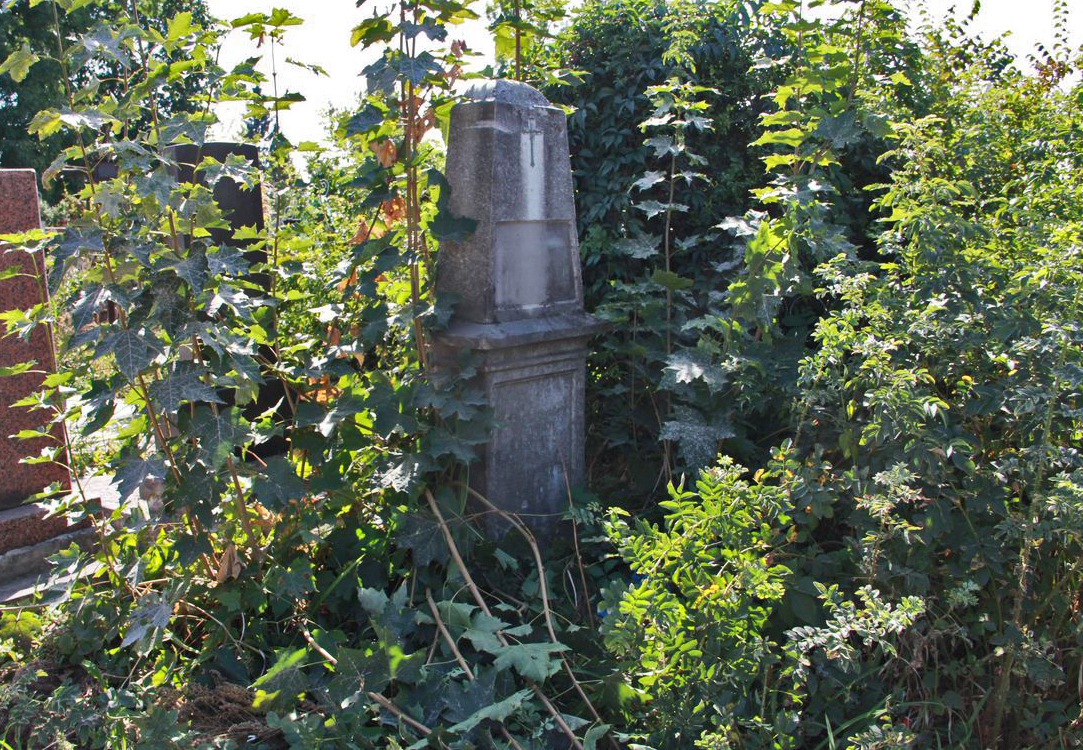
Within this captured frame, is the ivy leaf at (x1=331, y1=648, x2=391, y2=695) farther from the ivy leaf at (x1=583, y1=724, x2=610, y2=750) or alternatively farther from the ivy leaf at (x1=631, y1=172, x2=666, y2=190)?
the ivy leaf at (x1=631, y1=172, x2=666, y2=190)

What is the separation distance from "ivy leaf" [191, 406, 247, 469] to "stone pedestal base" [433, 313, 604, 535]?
0.84 meters

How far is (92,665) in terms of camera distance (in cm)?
257

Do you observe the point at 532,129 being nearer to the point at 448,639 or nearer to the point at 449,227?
the point at 449,227

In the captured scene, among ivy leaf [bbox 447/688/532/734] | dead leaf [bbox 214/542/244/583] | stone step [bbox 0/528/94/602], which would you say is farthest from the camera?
stone step [bbox 0/528/94/602]

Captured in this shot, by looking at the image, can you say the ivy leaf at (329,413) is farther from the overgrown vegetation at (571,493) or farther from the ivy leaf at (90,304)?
the ivy leaf at (90,304)

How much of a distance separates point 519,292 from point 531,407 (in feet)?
1.43

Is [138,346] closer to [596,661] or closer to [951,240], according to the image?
[596,661]

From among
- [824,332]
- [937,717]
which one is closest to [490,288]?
[824,332]

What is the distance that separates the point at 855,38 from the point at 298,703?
2911 millimetres

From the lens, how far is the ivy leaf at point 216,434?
2525 millimetres

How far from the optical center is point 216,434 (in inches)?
101

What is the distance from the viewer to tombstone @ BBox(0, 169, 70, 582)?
3441mm

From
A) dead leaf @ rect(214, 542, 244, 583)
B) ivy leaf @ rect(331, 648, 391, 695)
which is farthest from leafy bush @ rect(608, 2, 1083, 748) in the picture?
dead leaf @ rect(214, 542, 244, 583)

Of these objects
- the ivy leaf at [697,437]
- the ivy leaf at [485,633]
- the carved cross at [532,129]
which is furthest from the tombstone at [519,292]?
the ivy leaf at [485,633]
